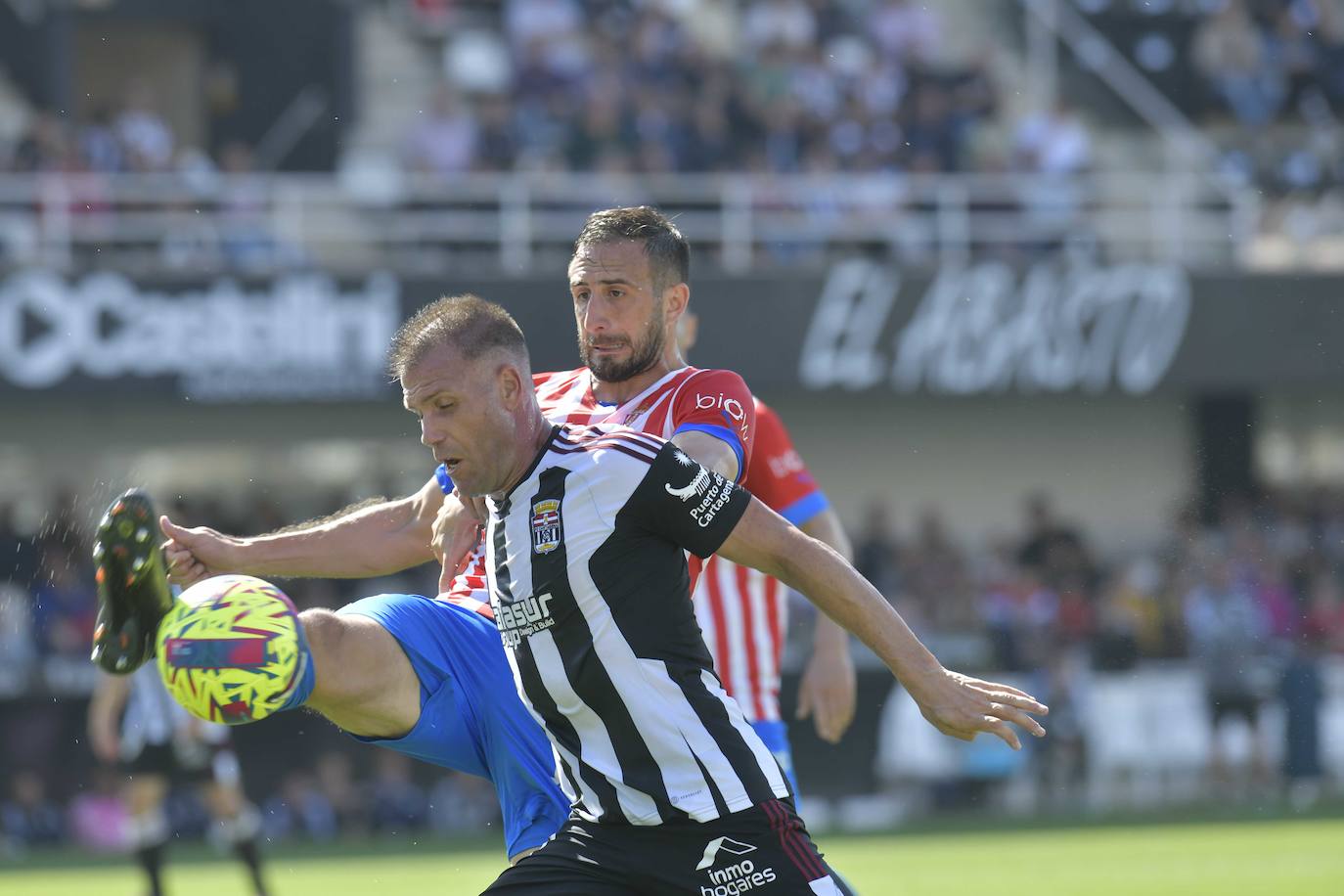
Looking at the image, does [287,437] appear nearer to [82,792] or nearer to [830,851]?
[82,792]

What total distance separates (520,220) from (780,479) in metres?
11.4

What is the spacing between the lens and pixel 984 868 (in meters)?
12.3

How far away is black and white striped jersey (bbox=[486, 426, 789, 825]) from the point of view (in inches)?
171

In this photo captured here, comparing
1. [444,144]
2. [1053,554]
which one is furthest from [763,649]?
[1053,554]

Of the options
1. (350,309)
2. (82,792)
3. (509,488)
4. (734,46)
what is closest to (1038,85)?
(734,46)

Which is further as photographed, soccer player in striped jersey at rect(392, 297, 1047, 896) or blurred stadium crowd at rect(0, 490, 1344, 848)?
blurred stadium crowd at rect(0, 490, 1344, 848)

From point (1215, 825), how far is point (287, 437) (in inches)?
387

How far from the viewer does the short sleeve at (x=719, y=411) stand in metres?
5.05

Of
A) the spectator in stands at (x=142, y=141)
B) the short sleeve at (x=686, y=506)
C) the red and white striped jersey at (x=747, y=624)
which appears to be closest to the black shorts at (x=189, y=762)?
the red and white striped jersey at (x=747, y=624)

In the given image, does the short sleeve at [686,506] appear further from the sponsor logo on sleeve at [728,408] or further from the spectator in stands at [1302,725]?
the spectator in stands at [1302,725]

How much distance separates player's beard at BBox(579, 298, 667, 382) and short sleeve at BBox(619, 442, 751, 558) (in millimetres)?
1025

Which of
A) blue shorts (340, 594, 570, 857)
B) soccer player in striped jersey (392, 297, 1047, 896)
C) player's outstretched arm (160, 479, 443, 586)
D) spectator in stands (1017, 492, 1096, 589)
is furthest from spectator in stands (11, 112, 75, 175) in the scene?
soccer player in striped jersey (392, 297, 1047, 896)

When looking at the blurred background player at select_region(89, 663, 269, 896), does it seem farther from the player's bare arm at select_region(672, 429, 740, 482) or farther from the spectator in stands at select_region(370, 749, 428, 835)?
the player's bare arm at select_region(672, 429, 740, 482)

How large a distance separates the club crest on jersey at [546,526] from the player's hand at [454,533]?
2.63 feet
